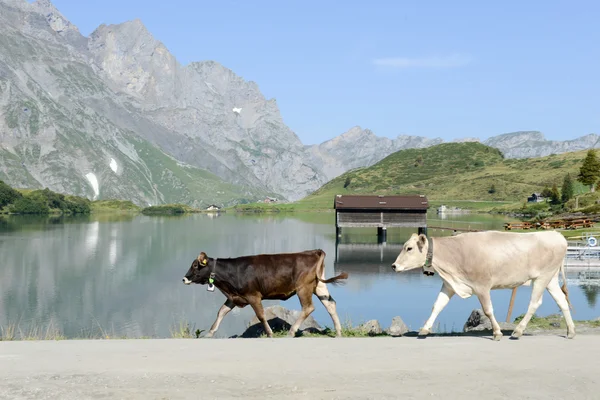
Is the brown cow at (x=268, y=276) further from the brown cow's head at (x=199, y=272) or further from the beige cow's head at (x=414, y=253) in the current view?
the beige cow's head at (x=414, y=253)

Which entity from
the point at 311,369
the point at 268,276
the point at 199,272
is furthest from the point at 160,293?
the point at 311,369

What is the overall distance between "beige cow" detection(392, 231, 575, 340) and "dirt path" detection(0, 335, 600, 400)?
3.55ft

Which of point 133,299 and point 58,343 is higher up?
point 58,343

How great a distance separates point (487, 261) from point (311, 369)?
4978 millimetres

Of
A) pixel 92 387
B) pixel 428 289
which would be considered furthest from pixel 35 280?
pixel 92 387

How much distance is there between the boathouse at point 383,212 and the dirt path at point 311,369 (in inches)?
3003

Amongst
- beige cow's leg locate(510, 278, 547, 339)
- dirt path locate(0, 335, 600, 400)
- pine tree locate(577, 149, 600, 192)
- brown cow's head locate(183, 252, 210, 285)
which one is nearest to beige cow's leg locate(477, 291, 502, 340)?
dirt path locate(0, 335, 600, 400)

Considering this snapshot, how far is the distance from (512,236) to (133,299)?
1360 inches

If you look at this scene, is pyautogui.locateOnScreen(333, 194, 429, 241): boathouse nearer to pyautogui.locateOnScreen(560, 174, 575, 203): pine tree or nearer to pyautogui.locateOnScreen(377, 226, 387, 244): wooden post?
pyautogui.locateOnScreen(377, 226, 387, 244): wooden post

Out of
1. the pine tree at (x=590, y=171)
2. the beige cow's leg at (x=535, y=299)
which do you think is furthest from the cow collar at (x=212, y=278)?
the pine tree at (x=590, y=171)

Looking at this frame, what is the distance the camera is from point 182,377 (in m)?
11.6

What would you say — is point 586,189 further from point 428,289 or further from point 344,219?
point 428,289

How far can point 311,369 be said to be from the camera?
39.5 ft

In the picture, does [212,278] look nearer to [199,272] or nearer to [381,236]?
[199,272]
